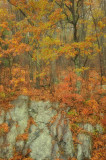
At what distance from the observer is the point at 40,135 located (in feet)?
28.2

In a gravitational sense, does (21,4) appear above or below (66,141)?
above

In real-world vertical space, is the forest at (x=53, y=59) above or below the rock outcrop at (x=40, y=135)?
above

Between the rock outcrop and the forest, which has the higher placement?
the forest

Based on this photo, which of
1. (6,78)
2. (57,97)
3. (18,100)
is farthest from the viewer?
(6,78)

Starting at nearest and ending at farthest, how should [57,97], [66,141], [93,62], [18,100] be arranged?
[66,141] < [18,100] < [57,97] < [93,62]

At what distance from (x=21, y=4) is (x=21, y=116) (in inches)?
336

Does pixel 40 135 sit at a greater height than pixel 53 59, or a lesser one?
lesser

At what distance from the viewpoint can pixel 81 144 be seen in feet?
28.3

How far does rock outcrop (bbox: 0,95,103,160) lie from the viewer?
7969 millimetres

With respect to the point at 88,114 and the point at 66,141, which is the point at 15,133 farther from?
the point at 88,114

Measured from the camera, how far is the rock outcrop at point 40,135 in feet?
26.1

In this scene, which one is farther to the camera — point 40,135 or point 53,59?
point 53,59

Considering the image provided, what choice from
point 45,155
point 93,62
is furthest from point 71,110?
point 93,62

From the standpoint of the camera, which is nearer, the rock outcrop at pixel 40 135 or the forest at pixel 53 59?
the rock outcrop at pixel 40 135
